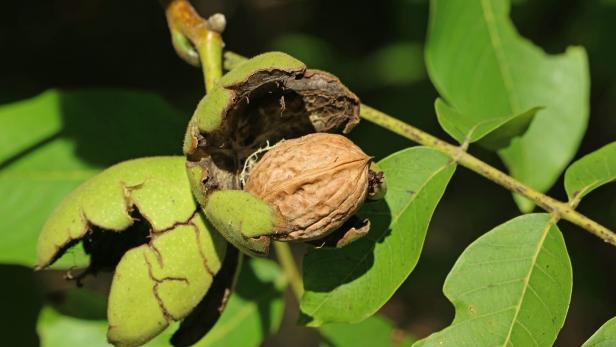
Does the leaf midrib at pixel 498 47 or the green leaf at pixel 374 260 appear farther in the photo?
the leaf midrib at pixel 498 47

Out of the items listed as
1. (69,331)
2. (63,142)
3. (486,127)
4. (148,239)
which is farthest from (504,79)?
(69,331)

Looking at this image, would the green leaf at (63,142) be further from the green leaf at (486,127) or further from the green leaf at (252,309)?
the green leaf at (486,127)

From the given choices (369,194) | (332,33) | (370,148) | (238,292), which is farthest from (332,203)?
(332,33)

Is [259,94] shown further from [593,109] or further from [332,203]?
[593,109]

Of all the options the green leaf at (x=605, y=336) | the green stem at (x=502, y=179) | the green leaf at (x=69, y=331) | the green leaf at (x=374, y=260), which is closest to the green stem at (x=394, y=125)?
the green stem at (x=502, y=179)

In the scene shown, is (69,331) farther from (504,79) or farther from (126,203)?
(504,79)

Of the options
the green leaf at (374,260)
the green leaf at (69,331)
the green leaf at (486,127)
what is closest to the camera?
the green leaf at (374,260)
